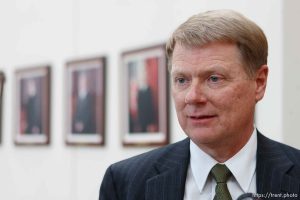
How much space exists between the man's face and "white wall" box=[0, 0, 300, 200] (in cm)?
147

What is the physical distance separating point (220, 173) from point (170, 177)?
22 centimetres

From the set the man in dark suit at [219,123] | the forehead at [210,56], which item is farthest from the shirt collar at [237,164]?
the forehead at [210,56]

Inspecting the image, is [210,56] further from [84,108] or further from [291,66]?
[84,108]

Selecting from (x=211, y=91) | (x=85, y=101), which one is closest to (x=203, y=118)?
(x=211, y=91)

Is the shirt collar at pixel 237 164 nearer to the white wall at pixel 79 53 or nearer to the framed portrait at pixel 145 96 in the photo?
the white wall at pixel 79 53

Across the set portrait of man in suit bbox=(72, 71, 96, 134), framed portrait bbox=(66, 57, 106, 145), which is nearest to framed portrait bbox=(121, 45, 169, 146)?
framed portrait bbox=(66, 57, 106, 145)

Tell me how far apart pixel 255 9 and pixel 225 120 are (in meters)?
1.74

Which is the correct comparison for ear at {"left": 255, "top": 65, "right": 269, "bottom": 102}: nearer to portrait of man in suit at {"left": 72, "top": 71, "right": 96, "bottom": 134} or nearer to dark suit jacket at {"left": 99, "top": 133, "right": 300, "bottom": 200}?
dark suit jacket at {"left": 99, "top": 133, "right": 300, "bottom": 200}

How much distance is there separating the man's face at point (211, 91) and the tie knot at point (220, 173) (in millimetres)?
98

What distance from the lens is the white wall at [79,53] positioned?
371 centimetres

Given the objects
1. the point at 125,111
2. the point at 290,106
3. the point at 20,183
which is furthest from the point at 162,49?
the point at 20,183

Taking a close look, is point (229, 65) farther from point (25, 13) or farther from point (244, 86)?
point (25, 13)

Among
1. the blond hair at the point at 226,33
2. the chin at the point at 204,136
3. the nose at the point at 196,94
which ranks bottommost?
the chin at the point at 204,136

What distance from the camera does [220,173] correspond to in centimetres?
224
